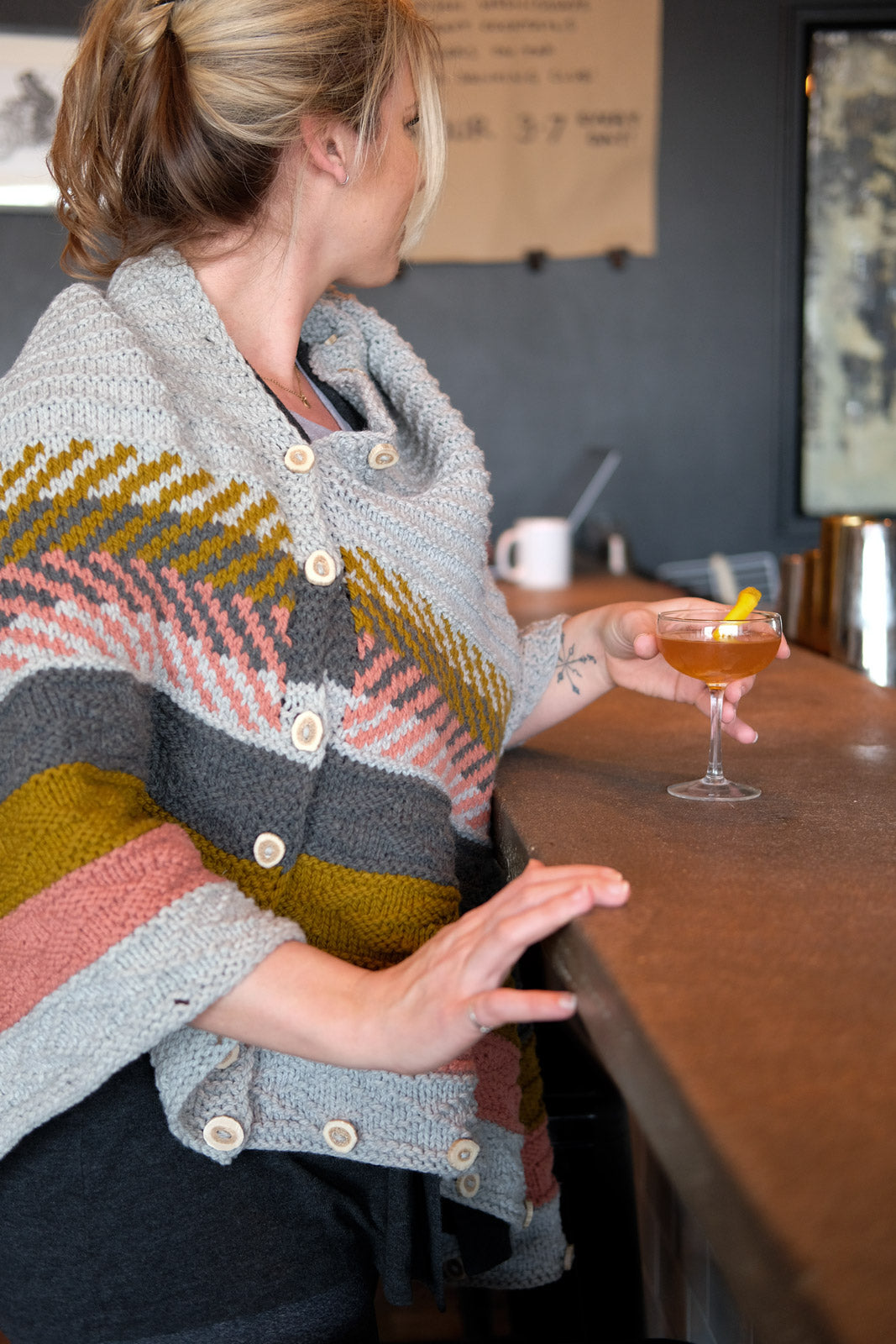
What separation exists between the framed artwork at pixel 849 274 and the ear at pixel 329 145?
217 cm

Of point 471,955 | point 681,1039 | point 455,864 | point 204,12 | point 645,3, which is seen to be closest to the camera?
point 681,1039

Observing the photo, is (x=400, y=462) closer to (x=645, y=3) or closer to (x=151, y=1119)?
(x=151, y=1119)

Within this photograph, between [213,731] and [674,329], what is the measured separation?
2390 mm

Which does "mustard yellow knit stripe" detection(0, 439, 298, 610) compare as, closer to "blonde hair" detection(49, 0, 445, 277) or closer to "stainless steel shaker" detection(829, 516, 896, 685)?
"blonde hair" detection(49, 0, 445, 277)

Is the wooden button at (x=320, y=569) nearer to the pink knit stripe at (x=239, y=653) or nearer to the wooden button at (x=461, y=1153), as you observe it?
the pink knit stripe at (x=239, y=653)

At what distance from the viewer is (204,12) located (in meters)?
0.87

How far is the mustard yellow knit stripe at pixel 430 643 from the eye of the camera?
0.86 metres

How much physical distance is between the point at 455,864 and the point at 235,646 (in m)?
0.30

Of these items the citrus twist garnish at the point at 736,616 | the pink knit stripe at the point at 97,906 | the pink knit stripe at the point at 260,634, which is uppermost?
the pink knit stripe at the point at 260,634

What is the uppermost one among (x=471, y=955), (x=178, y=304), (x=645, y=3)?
(x=645, y=3)

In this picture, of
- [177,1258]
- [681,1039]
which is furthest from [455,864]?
[681,1039]

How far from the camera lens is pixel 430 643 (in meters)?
0.91

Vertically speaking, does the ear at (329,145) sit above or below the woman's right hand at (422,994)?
above

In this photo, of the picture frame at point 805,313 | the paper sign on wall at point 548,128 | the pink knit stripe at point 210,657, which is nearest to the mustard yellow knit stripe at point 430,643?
the pink knit stripe at point 210,657
